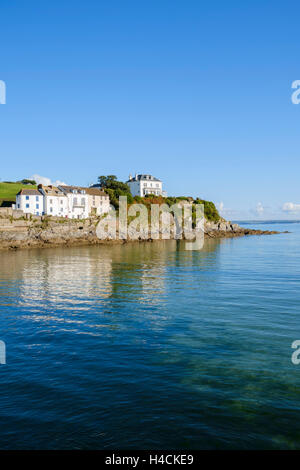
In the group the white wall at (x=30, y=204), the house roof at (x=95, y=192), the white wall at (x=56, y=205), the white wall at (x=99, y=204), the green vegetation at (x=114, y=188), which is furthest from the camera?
the green vegetation at (x=114, y=188)

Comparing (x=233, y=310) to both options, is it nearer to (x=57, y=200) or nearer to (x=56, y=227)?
(x=56, y=227)

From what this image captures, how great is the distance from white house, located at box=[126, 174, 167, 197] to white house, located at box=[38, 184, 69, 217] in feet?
175

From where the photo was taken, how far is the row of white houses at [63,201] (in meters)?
114

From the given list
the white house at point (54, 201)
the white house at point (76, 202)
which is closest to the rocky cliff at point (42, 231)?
the white house at point (54, 201)

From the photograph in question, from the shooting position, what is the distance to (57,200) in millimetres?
120312

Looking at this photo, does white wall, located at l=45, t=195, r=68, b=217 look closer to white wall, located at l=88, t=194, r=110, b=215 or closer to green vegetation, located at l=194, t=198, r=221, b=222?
white wall, located at l=88, t=194, r=110, b=215

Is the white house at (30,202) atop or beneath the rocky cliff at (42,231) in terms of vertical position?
atop

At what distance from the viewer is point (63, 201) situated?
122250 millimetres

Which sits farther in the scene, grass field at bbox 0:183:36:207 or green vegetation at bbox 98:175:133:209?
green vegetation at bbox 98:175:133:209

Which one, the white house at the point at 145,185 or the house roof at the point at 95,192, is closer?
the house roof at the point at 95,192

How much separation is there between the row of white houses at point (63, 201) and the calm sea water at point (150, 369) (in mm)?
81482

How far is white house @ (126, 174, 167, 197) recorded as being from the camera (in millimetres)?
169000

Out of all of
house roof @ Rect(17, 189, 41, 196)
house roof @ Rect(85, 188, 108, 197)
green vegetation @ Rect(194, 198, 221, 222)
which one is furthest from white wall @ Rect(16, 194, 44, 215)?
green vegetation @ Rect(194, 198, 221, 222)

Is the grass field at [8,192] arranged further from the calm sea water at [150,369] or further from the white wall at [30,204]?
the calm sea water at [150,369]
